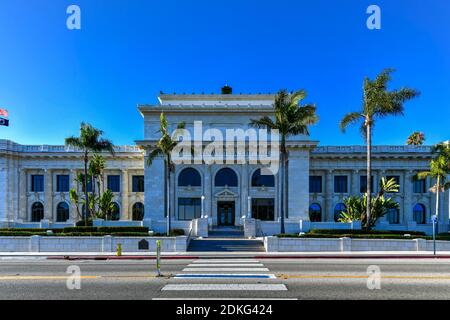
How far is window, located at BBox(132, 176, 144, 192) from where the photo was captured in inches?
1729

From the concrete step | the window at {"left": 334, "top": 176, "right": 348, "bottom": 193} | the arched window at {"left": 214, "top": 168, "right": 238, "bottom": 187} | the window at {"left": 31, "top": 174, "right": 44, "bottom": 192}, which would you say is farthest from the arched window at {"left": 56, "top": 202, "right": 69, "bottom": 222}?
the window at {"left": 334, "top": 176, "right": 348, "bottom": 193}

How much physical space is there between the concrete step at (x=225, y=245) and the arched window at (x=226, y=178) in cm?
1288

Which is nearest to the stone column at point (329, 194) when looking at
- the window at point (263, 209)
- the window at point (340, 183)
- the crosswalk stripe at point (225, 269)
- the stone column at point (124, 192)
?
the window at point (340, 183)

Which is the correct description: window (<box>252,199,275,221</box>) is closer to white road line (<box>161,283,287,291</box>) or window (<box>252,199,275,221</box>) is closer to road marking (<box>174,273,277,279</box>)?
road marking (<box>174,273,277,279</box>)

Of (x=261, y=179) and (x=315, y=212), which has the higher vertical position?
(x=261, y=179)

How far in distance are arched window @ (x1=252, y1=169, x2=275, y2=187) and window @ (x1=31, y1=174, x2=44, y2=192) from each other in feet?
91.6

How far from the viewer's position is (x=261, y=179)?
39.9m

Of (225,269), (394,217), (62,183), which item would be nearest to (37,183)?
(62,183)

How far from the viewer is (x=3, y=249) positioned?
22719mm

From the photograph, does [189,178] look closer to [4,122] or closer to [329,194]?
[329,194]

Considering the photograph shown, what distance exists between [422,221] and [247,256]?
3376 cm

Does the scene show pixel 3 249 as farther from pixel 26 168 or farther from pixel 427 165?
pixel 427 165

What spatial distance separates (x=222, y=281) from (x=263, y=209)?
95.7 feet

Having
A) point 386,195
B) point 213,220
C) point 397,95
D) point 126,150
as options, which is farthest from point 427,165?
point 126,150
